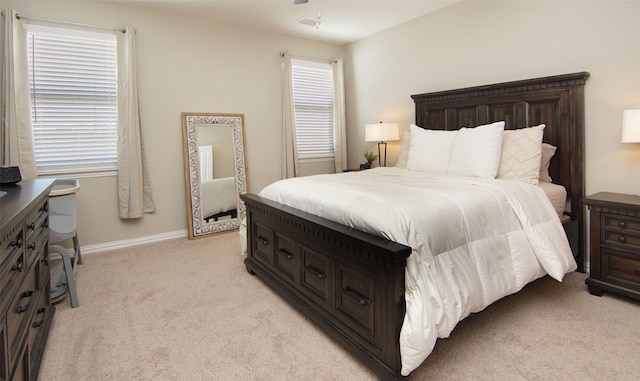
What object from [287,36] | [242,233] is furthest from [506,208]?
[287,36]

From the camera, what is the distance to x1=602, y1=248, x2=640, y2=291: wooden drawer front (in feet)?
7.18

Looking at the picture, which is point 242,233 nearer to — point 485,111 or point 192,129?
point 192,129

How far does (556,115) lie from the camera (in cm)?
287

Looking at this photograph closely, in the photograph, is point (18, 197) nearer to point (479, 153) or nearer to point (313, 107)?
point (479, 153)

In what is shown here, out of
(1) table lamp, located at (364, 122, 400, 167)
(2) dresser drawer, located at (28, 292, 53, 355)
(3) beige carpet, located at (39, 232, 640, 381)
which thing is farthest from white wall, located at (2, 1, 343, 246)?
(2) dresser drawer, located at (28, 292, 53, 355)

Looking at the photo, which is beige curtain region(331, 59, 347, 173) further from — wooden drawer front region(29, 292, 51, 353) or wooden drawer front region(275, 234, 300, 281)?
wooden drawer front region(29, 292, 51, 353)

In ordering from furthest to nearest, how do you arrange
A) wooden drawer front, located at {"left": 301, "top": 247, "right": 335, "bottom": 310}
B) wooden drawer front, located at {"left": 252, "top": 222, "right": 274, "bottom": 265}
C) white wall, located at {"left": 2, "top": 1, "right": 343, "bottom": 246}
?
white wall, located at {"left": 2, "top": 1, "right": 343, "bottom": 246} → wooden drawer front, located at {"left": 252, "top": 222, "right": 274, "bottom": 265} → wooden drawer front, located at {"left": 301, "top": 247, "right": 335, "bottom": 310}

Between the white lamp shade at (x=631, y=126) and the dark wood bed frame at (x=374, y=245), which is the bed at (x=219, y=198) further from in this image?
the white lamp shade at (x=631, y=126)

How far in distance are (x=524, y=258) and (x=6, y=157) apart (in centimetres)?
407

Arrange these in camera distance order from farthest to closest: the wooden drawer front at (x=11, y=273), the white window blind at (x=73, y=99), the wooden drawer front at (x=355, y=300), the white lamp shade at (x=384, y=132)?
the white lamp shade at (x=384, y=132) < the white window blind at (x=73, y=99) < the wooden drawer front at (x=355, y=300) < the wooden drawer front at (x=11, y=273)

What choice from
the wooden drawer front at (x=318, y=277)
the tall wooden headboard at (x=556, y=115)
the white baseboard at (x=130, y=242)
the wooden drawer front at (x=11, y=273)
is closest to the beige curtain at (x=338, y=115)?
the tall wooden headboard at (x=556, y=115)

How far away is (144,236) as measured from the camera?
381cm

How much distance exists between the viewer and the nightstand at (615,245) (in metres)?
2.18

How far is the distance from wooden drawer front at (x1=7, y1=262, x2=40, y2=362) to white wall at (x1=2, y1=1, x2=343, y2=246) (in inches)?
82.1
